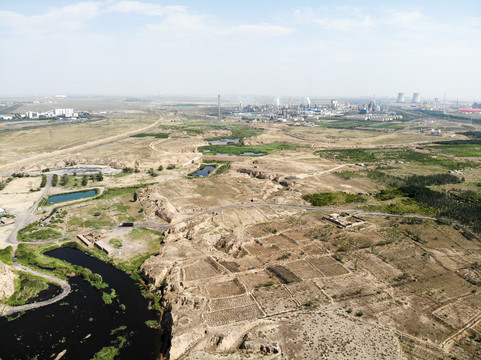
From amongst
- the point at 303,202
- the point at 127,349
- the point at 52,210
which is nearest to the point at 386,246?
the point at 303,202

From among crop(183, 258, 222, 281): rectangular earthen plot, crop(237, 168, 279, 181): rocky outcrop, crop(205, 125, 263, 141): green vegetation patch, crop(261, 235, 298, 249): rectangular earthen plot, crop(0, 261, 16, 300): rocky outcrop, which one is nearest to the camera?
crop(0, 261, 16, 300): rocky outcrop

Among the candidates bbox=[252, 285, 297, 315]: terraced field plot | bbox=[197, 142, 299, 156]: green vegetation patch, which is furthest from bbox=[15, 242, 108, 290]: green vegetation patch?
bbox=[197, 142, 299, 156]: green vegetation patch

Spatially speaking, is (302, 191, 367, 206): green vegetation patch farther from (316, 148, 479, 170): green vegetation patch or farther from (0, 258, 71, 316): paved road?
(0, 258, 71, 316): paved road

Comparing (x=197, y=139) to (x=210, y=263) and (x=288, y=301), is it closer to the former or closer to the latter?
(x=210, y=263)

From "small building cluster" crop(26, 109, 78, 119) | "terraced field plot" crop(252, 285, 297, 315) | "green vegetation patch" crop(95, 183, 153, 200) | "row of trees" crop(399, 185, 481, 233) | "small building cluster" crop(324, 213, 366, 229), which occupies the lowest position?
"terraced field plot" crop(252, 285, 297, 315)

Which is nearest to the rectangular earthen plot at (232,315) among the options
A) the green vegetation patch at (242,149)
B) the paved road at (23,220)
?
the paved road at (23,220)

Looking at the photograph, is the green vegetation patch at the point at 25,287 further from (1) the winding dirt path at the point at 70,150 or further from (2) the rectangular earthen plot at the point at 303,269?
(1) the winding dirt path at the point at 70,150

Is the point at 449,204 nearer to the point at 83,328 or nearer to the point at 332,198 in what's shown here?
the point at 332,198

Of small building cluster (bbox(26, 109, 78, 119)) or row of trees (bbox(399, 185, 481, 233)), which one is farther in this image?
small building cluster (bbox(26, 109, 78, 119))
